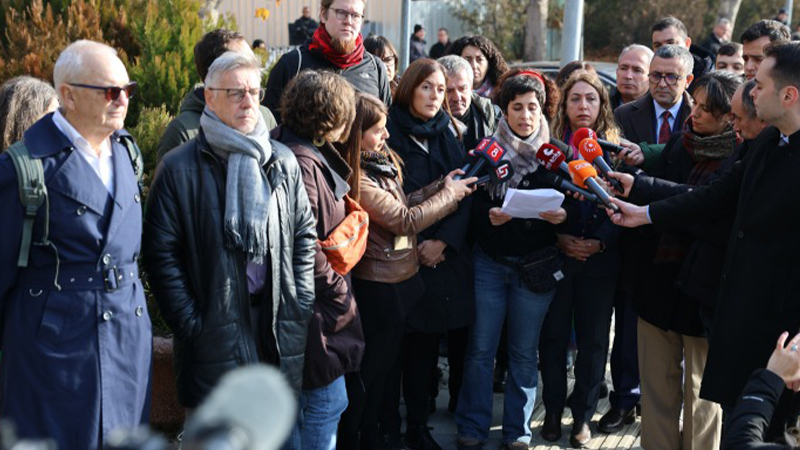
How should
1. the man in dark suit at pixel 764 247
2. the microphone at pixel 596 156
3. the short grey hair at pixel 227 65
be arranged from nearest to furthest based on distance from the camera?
the short grey hair at pixel 227 65, the man in dark suit at pixel 764 247, the microphone at pixel 596 156

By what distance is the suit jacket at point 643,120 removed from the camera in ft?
19.5

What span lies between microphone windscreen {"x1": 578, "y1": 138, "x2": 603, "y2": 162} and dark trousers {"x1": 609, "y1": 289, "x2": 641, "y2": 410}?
1.15 m

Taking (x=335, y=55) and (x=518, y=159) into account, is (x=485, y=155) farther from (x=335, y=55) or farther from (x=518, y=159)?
(x=335, y=55)

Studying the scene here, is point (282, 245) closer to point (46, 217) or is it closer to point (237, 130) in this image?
point (237, 130)

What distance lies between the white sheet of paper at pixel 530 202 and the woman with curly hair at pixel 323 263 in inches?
37.6

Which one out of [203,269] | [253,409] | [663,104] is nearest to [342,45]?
[663,104]

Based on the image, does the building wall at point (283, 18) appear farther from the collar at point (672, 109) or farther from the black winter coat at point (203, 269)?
the black winter coat at point (203, 269)

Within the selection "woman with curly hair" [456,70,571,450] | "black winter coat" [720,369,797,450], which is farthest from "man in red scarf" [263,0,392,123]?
"black winter coat" [720,369,797,450]

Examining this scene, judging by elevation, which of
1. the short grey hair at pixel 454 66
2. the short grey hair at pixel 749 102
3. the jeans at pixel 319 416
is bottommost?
the jeans at pixel 319 416

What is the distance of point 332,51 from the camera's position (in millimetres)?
5598

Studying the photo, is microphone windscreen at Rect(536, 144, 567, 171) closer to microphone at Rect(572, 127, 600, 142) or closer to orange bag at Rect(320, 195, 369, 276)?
microphone at Rect(572, 127, 600, 142)

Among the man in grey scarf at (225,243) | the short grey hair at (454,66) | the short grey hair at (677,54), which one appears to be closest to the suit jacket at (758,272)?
the short grey hair at (677,54)

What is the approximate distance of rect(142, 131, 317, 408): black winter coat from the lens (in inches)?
146

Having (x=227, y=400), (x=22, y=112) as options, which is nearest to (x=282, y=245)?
(x=22, y=112)
